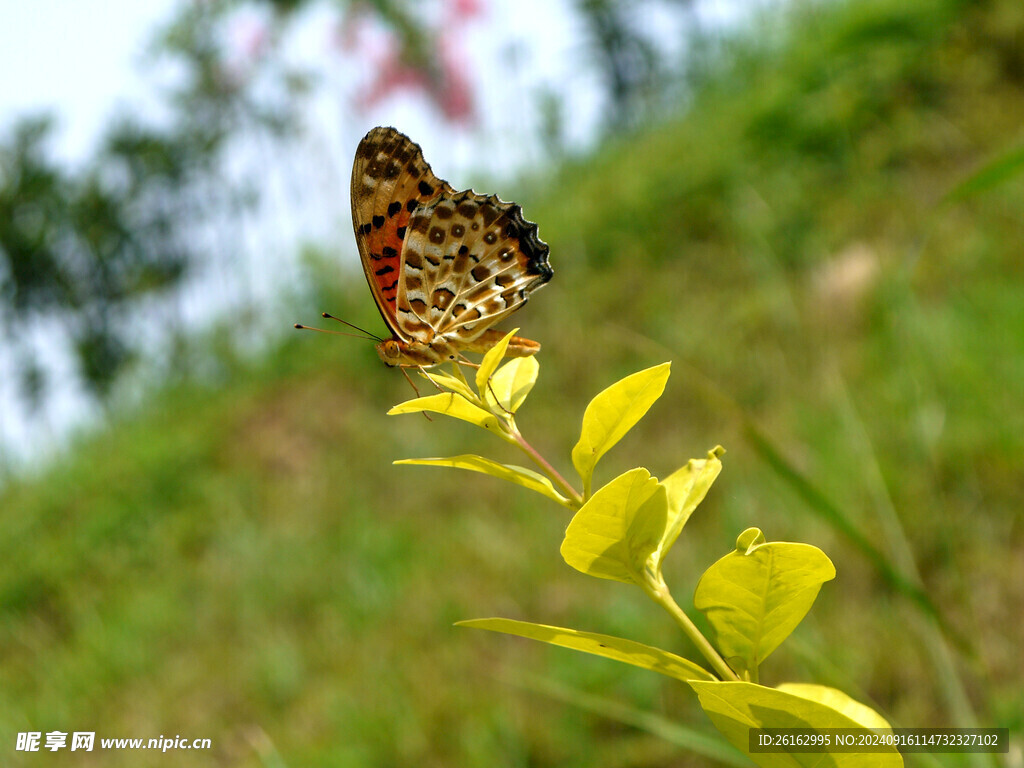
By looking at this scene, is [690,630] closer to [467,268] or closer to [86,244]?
[467,268]

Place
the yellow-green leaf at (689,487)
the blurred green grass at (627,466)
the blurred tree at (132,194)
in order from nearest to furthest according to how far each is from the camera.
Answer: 1. the yellow-green leaf at (689,487)
2. the blurred green grass at (627,466)
3. the blurred tree at (132,194)

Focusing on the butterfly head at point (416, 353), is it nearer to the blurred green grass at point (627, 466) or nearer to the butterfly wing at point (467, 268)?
the butterfly wing at point (467, 268)

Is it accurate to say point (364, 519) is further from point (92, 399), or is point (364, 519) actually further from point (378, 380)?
point (92, 399)

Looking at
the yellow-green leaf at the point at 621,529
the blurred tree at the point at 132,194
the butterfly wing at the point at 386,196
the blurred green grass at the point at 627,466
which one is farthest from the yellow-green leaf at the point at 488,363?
the blurred tree at the point at 132,194

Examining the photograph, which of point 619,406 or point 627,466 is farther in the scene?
point 627,466

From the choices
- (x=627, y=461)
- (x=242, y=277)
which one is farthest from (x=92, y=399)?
(x=627, y=461)

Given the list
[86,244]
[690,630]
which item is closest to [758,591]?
[690,630]

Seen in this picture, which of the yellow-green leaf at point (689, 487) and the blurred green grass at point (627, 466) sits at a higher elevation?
the yellow-green leaf at point (689, 487)
